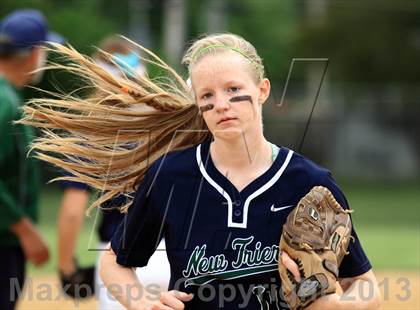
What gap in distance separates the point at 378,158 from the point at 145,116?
23.4 m

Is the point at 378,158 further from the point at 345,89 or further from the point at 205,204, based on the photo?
the point at 205,204

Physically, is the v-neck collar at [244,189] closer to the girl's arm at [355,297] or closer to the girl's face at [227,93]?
the girl's face at [227,93]

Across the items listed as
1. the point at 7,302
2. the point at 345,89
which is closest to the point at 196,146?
the point at 7,302

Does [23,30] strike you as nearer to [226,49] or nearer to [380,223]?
[226,49]

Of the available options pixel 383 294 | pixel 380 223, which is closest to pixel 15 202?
pixel 383 294

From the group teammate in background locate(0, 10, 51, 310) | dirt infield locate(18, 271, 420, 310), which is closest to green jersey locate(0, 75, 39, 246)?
teammate in background locate(0, 10, 51, 310)

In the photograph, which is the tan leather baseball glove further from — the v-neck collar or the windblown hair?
the windblown hair

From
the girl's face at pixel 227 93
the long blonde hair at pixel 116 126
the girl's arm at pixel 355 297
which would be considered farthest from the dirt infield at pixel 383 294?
the girl's face at pixel 227 93

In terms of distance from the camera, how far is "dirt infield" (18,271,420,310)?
8031mm

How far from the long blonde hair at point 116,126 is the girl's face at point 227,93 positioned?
378mm

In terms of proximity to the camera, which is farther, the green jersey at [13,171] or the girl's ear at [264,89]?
the green jersey at [13,171]

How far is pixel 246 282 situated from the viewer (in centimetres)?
311

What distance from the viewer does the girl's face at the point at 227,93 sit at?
10.3ft

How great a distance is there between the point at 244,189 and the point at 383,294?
5441 millimetres
